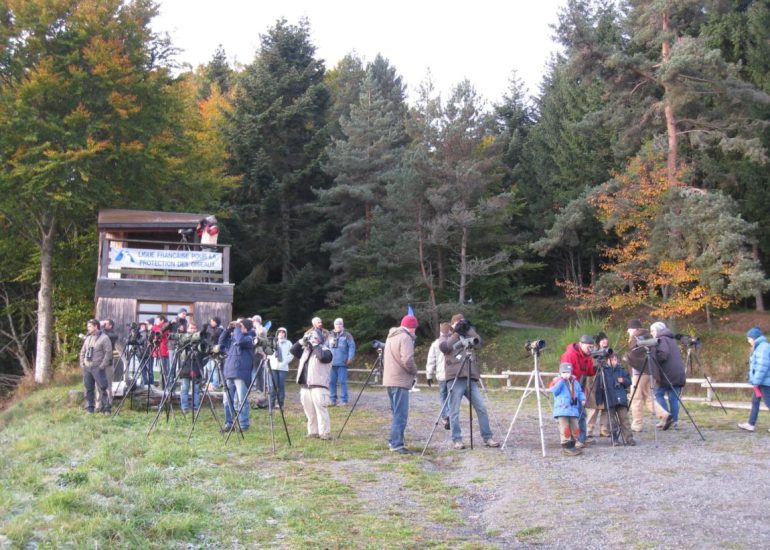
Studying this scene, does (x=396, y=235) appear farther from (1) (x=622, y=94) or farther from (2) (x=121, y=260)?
(2) (x=121, y=260)

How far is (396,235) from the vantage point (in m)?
35.8

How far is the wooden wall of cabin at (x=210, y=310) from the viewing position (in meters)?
24.0

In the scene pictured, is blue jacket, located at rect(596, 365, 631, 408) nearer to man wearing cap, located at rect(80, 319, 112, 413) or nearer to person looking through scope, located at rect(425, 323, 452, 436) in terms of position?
person looking through scope, located at rect(425, 323, 452, 436)

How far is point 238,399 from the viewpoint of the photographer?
44.5ft

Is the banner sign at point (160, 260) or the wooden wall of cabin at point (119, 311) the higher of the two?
the banner sign at point (160, 260)

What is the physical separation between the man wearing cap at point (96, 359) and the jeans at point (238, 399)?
127 inches

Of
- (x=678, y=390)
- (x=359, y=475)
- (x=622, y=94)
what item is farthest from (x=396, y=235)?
(x=359, y=475)

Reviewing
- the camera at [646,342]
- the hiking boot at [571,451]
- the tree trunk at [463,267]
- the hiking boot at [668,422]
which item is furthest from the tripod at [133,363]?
the tree trunk at [463,267]

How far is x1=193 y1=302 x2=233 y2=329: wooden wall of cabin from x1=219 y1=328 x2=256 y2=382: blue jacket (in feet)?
35.3

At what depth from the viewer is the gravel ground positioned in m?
6.91

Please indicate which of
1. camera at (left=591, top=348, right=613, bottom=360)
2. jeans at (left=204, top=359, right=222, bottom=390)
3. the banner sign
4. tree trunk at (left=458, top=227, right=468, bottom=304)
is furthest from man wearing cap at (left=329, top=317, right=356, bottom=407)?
tree trunk at (left=458, top=227, right=468, bottom=304)

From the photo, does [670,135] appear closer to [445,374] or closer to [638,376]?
[638,376]

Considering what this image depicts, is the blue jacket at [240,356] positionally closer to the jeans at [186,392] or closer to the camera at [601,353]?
the jeans at [186,392]

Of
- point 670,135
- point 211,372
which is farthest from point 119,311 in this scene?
point 670,135
